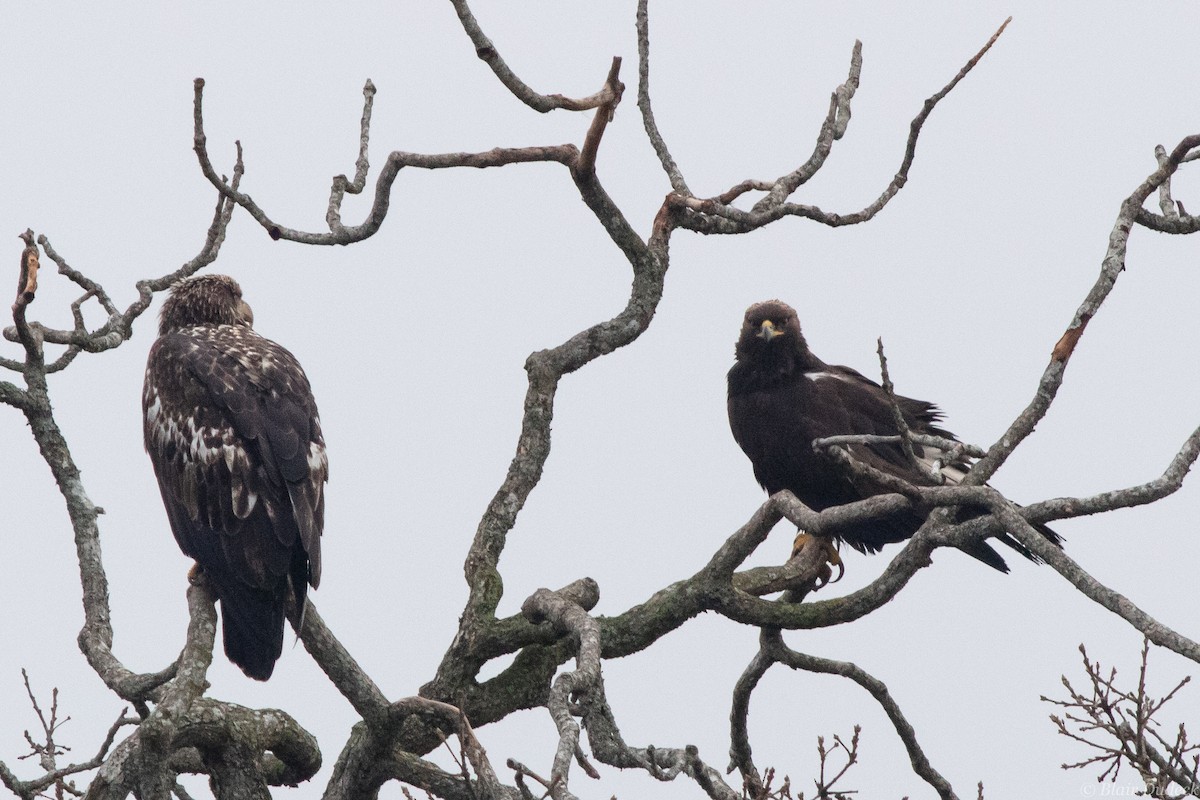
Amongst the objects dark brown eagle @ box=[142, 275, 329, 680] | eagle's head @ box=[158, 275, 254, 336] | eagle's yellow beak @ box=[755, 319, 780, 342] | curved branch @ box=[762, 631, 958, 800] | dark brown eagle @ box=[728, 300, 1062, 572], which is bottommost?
curved branch @ box=[762, 631, 958, 800]

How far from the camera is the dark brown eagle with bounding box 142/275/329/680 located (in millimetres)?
5152

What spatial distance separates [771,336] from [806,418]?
49 centimetres

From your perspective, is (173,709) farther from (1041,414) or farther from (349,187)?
(1041,414)

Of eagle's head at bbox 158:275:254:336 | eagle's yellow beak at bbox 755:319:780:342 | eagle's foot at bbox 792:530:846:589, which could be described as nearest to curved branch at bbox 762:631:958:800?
eagle's foot at bbox 792:530:846:589

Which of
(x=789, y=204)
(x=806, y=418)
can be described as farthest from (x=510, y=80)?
(x=806, y=418)

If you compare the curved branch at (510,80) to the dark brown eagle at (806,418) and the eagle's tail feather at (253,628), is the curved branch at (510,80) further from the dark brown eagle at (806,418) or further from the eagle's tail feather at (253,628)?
the dark brown eagle at (806,418)

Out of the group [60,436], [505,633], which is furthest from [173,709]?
[60,436]

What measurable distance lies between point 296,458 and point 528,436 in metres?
0.97

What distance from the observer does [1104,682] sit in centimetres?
428

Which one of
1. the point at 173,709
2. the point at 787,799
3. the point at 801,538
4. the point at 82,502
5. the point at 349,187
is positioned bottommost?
the point at 787,799

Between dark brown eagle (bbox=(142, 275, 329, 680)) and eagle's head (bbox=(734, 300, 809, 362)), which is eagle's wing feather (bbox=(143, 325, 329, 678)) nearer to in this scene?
dark brown eagle (bbox=(142, 275, 329, 680))

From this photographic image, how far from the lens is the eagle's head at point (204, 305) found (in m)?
6.70

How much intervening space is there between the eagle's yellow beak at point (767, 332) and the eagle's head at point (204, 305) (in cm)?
257

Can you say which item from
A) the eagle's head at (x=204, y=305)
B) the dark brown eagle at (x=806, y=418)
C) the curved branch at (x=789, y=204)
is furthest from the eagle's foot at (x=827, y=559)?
the eagle's head at (x=204, y=305)
